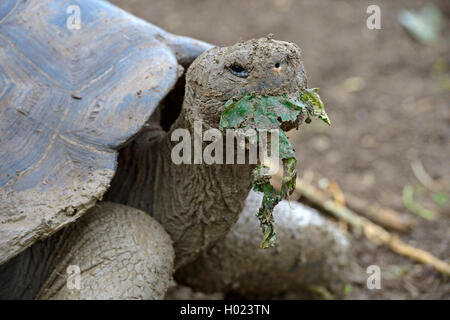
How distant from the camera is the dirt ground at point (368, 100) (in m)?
4.22

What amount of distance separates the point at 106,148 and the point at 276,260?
1564 millimetres

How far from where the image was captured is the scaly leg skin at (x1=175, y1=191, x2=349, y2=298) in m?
3.44

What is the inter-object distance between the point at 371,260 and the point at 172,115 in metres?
2.00

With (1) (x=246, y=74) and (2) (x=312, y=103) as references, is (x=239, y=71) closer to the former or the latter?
(1) (x=246, y=74)

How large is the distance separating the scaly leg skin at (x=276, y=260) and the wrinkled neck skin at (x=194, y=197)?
0.45 meters

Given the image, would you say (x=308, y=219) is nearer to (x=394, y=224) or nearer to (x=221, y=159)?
(x=394, y=224)

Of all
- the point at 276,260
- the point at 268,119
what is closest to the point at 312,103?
the point at 268,119

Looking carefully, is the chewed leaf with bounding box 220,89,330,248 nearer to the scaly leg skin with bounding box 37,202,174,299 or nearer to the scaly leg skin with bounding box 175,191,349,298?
the scaly leg skin with bounding box 37,202,174,299

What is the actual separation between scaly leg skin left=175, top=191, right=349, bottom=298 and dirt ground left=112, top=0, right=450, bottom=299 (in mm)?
345

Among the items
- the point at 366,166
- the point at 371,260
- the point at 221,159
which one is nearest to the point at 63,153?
the point at 221,159

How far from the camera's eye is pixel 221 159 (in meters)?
2.54

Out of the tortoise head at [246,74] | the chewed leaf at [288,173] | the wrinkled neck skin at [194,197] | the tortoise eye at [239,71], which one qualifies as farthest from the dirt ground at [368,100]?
the tortoise eye at [239,71]

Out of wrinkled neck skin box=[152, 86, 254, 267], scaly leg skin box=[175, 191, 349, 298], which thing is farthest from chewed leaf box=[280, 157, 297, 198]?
scaly leg skin box=[175, 191, 349, 298]

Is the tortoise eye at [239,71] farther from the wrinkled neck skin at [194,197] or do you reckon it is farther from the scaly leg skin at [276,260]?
the scaly leg skin at [276,260]
